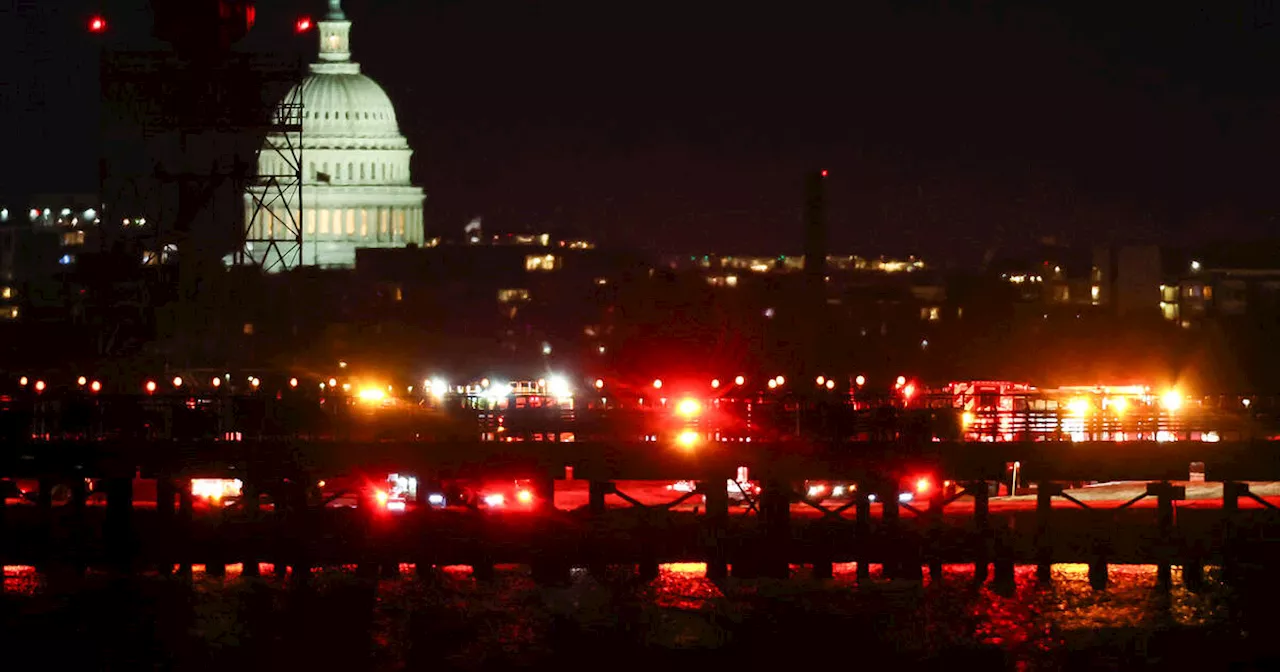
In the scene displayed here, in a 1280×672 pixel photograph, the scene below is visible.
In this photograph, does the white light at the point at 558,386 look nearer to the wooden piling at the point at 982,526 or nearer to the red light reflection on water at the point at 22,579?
the red light reflection on water at the point at 22,579

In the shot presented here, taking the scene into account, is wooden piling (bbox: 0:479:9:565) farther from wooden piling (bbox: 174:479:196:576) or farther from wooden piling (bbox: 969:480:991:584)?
wooden piling (bbox: 969:480:991:584)

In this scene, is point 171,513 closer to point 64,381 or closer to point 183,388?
point 183,388

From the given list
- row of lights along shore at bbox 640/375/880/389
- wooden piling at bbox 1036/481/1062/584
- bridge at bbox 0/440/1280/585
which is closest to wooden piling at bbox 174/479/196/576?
bridge at bbox 0/440/1280/585

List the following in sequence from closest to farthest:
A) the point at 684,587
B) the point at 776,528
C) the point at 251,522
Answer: the point at 776,528
the point at 684,587
the point at 251,522

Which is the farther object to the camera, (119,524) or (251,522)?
(251,522)

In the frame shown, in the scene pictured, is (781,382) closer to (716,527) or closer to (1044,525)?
(1044,525)

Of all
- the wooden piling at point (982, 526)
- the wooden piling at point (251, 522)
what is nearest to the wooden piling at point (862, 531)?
the wooden piling at point (982, 526)

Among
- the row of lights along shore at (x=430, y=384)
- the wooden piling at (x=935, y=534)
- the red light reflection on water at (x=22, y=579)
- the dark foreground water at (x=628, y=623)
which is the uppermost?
the row of lights along shore at (x=430, y=384)

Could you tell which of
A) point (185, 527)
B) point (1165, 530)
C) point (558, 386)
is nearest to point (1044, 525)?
point (1165, 530)

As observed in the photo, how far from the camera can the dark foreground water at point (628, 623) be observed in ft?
202

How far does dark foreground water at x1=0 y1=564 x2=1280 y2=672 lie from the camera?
202ft

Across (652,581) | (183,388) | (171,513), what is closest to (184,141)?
(183,388)

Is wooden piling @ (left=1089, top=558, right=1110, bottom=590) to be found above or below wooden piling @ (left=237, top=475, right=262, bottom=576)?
below

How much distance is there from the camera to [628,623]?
64938 millimetres
